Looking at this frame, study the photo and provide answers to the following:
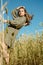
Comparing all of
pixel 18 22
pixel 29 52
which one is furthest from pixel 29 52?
pixel 18 22

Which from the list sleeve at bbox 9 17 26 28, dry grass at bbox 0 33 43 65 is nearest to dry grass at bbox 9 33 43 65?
dry grass at bbox 0 33 43 65

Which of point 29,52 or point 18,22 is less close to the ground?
point 18,22

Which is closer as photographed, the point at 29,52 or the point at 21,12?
the point at 29,52

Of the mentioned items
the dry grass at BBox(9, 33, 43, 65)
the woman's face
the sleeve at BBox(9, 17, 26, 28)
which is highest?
the woman's face

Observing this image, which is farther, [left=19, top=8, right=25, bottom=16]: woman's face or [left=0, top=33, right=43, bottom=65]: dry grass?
[left=19, top=8, right=25, bottom=16]: woman's face

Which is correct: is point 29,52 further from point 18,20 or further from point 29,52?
point 18,20

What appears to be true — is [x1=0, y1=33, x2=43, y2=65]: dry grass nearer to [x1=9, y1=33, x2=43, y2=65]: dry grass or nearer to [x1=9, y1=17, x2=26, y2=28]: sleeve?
[x1=9, y1=33, x2=43, y2=65]: dry grass

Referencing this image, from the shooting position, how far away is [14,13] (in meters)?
1.78

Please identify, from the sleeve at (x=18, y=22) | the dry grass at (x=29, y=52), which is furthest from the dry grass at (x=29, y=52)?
the sleeve at (x=18, y=22)

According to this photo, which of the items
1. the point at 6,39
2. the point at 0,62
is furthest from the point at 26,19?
the point at 0,62

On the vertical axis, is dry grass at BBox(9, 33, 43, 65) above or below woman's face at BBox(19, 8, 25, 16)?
below

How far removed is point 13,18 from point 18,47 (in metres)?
0.29

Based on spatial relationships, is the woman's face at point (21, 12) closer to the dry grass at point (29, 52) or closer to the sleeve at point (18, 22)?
the sleeve at point (18, 22)

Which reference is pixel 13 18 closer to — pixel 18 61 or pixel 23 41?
pixel 23 41
